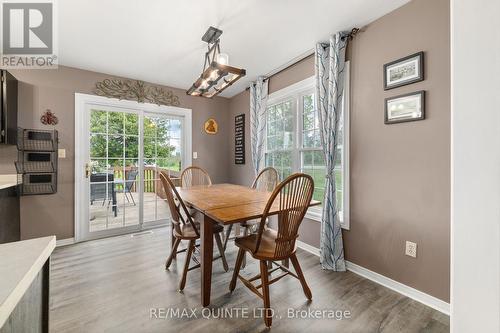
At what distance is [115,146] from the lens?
3.35 meters

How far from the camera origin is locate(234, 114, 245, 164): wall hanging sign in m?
4.01

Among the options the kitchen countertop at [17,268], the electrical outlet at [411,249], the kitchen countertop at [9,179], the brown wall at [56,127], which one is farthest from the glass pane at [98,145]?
the electrical outlet at [411,249]

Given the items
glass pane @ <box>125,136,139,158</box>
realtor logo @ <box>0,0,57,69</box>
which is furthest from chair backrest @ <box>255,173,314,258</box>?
glass pane @ <box>125,136,139,158</box>

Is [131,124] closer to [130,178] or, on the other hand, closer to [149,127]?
[149,127]

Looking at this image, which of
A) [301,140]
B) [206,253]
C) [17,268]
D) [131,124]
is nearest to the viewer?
[17,268]

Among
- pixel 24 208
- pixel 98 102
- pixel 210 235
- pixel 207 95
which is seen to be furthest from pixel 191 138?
pixel 210 235

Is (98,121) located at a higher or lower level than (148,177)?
higher

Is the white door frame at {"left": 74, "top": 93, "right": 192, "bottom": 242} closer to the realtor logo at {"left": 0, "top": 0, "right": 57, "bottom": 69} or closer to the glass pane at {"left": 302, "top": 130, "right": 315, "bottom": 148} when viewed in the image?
the realtor logo at {"left": 0, "top": 0, "right": 57, "bottom": 69}

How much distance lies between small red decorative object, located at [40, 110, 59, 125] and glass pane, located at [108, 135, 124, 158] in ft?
2.11

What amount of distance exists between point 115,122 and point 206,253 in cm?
275

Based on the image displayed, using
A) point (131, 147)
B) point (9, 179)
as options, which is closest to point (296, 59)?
point (131, 147)

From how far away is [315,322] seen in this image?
1.54m

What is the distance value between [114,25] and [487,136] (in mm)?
2822

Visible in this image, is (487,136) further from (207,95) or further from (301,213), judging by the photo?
(207,95)
